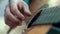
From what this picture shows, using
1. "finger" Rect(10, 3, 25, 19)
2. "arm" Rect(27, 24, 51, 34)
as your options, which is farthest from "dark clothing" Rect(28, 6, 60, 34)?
"finger" Rect(10, 3, 25, 19)

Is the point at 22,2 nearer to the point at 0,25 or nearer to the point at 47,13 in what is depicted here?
the point at 47,13

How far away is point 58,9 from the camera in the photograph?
338mm

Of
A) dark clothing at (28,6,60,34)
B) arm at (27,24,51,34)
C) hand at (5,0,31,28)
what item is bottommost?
hand at (5,0,31,28)

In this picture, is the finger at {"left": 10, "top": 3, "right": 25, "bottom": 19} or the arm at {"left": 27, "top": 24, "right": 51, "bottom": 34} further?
the finger at {"left": 10, "top": 3, "right": 25, "bottom": 19}

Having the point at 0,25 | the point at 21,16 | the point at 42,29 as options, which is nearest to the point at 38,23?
the point at 42,29

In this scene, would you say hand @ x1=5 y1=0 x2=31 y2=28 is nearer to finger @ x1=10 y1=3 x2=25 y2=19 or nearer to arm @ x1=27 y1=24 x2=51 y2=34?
finger @ x1=10 y1=3 x2=25 y2=19

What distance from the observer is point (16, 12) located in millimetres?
490

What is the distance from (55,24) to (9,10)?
26cm

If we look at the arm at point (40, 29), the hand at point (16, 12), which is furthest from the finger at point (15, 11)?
the arm at point (40, 29)

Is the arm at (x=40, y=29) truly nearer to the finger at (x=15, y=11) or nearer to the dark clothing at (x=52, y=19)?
the dark clothing at (x=52, y=19)

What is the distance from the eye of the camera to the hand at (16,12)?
1.62ft

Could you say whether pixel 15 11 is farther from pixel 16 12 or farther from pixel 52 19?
pixel 52 19

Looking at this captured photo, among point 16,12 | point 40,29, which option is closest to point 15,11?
point 16,12

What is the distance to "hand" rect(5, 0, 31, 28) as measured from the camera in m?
0.49
